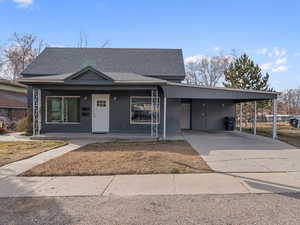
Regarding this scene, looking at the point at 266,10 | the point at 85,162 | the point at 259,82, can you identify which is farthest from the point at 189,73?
the point at 85,162

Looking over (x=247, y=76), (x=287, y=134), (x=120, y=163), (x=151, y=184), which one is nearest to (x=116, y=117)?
(x=120, y=163)

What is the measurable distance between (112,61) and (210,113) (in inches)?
337

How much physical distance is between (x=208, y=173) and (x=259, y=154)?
3478 millimetres

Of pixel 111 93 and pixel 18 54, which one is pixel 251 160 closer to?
pixel 111 93

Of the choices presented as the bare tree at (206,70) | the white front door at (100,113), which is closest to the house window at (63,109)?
the white front door at (100,113)

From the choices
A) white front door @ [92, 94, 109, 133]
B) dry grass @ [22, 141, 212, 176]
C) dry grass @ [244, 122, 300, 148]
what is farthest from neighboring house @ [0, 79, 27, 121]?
dry grass @ [244, 122, 300, 148]

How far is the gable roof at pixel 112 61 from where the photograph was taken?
1386cm

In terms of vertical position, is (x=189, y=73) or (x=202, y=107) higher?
(x=189, y=73)

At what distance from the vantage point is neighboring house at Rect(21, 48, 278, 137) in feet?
35.7

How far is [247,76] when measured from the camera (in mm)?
19797

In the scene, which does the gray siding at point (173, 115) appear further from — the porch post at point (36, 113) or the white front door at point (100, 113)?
Result: the porch post at point (36, 113)

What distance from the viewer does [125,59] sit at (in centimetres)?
1557

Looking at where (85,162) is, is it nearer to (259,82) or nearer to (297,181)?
(297,181)

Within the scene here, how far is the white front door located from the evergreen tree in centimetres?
1315
